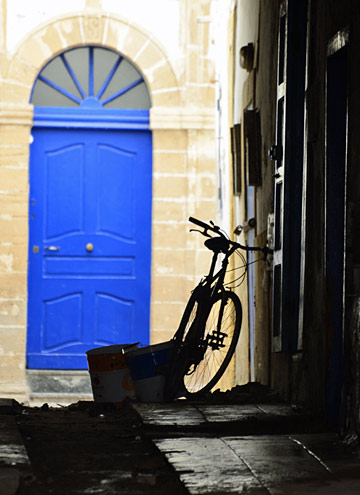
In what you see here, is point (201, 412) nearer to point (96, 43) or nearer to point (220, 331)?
point (220, 331)

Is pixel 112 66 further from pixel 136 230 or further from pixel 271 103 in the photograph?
pixel 271 103

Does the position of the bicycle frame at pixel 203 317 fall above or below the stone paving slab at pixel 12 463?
above

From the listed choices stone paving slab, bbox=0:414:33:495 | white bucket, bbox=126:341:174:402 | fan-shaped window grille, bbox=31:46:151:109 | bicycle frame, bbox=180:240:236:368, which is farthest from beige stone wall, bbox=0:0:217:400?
stone paving slab, bbox=0:414:33:495

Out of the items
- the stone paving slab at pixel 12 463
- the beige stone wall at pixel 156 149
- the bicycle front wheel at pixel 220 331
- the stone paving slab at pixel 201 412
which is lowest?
the stone paving slab at pixel 201 412

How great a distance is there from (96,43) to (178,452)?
7109 millimetres

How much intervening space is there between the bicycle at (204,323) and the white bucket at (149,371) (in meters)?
0.05

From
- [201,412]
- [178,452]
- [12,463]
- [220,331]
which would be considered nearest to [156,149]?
[220,331]

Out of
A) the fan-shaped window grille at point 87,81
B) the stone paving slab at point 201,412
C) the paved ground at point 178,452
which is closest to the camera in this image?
the paved ground at point 178,452

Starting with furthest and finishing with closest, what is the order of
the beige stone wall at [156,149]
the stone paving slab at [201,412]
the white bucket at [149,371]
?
the beige stone wall at [156,149], the white bucket at [149,371], the stone paving slab at [201,412]

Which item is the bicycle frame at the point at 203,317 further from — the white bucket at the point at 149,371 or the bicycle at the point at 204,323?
the white bucket at the point at 149,371

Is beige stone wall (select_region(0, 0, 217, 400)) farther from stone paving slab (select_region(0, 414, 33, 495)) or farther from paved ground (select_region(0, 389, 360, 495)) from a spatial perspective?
stone paving slab (select_region(0, 414, 33, 495))

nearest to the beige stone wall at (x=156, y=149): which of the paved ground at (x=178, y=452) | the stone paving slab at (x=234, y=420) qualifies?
the paved ground at (x=178, y=452)

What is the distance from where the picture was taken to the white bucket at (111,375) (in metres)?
6.29

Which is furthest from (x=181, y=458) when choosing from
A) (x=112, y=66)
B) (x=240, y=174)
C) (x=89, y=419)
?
(x=112, y=66)
